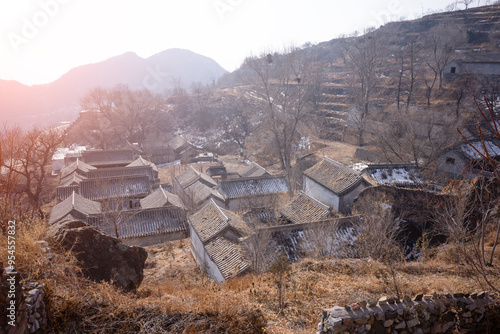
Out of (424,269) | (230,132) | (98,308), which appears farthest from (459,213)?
(230,132)

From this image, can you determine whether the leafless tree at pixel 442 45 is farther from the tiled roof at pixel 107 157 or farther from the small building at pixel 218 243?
the tiled roof at pixel 107 157

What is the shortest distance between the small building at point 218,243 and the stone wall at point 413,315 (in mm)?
5129

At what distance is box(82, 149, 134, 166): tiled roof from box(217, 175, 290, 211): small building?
15.0m

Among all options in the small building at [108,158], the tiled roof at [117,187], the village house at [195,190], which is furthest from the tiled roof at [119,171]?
the small building at [108,158]

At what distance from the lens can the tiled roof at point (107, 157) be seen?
30172 millimetres

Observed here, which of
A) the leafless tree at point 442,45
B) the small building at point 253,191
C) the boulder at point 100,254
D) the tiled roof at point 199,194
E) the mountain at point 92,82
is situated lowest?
the small building at point 253,191

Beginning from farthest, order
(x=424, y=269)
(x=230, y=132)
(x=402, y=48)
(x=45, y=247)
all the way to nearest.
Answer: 1. (x=402, y=48)
2. (x=230, y=132)
3. (x=424, y=269)
4. (x=45, y=247)

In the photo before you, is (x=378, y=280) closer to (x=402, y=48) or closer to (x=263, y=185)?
(x=263, y=185)

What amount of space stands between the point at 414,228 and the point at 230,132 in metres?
33.3

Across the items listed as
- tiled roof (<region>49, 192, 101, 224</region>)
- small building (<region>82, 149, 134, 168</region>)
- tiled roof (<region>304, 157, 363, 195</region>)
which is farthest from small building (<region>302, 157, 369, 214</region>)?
small building (<region>82, 149, 134, 168</region>)

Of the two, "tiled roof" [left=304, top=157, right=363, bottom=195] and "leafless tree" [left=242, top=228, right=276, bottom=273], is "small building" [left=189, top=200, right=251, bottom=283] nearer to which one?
→ "leafless tree" [left=242, top=228, right=276, bottom=273]

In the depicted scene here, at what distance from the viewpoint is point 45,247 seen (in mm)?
5766

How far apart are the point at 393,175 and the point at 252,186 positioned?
28.6 feet

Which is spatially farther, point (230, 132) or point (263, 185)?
point (230, 132)
